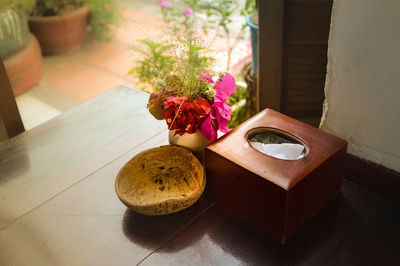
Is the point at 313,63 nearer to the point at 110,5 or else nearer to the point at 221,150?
the point at 221,150

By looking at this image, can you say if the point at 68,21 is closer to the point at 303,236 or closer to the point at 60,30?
the point at 60,30

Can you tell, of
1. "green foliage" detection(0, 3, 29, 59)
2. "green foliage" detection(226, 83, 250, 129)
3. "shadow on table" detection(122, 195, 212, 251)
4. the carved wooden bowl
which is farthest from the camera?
"green foliage" detection(0, 3, 29, 59)

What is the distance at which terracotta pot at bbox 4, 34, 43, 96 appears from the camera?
307 cm

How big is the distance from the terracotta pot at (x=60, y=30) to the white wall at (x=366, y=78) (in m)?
2.82

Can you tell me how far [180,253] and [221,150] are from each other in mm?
284

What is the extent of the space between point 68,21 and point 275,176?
304 cm

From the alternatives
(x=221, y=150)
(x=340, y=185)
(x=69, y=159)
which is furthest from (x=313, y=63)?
(x=69, y=159)

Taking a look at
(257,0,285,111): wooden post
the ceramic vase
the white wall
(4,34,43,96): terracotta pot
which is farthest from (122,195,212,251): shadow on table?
(4,34,43,96): terracotta pot

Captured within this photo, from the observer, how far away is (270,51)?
5.85 ft

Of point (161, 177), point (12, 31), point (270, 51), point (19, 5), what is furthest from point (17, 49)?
point (161, 177)

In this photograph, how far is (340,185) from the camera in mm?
1269

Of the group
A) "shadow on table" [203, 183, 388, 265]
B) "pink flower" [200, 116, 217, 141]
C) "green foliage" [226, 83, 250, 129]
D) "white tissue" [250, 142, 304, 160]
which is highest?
"pink flower" [200, 116, 217, 141]

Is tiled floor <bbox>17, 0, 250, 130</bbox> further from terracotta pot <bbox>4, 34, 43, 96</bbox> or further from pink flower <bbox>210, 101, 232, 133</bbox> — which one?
pink flower <bbox>210, 101, 232, 133</bbox>

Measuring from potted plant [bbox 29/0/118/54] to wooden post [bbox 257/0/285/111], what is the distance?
231cm
